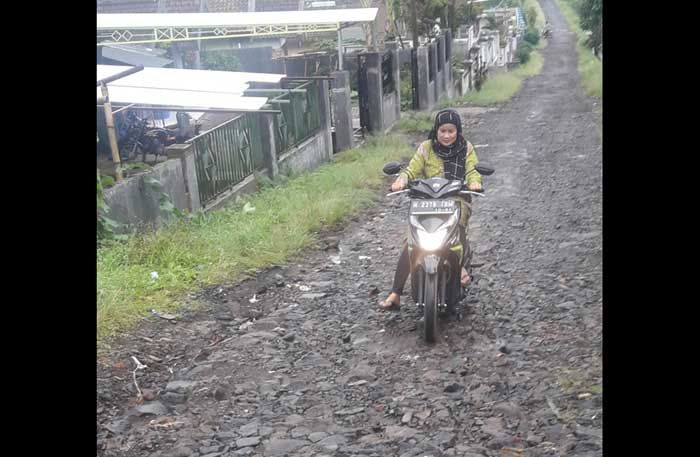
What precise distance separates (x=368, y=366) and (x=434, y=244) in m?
0.90

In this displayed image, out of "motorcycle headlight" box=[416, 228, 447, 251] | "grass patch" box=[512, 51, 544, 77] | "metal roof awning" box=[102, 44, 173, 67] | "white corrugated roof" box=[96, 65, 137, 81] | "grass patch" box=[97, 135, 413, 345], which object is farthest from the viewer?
"grass patch" box=[512, 51, 544, 77]

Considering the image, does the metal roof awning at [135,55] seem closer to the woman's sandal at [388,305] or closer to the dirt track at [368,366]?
the dirt track at [368,366]

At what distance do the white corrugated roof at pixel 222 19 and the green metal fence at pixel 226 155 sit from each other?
625 cm

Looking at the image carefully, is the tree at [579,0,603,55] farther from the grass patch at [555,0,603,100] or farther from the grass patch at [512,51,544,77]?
the grass patch at [512,51,544,77]

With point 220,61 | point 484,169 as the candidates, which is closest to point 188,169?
point 484,169

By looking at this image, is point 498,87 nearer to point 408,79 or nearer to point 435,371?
point 408,79

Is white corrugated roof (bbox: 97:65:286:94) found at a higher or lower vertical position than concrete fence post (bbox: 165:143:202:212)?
higher

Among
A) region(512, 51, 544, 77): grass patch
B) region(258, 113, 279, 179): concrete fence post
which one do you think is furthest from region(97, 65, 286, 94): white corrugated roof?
region(512, 51, 544, 77): grass patch

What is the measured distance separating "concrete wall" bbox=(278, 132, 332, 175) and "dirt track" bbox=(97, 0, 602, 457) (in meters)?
3.03

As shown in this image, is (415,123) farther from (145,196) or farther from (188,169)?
(145,196)

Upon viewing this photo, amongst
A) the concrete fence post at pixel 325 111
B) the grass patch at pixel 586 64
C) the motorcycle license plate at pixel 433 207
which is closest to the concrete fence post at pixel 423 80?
the grass patch at pixel 586 64

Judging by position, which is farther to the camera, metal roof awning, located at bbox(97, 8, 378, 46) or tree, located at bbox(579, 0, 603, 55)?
tree, located at bbox(579, 0, 603, 55)

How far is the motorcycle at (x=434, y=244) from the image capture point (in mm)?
5125

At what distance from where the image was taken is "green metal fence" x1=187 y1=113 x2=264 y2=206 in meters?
8.86
